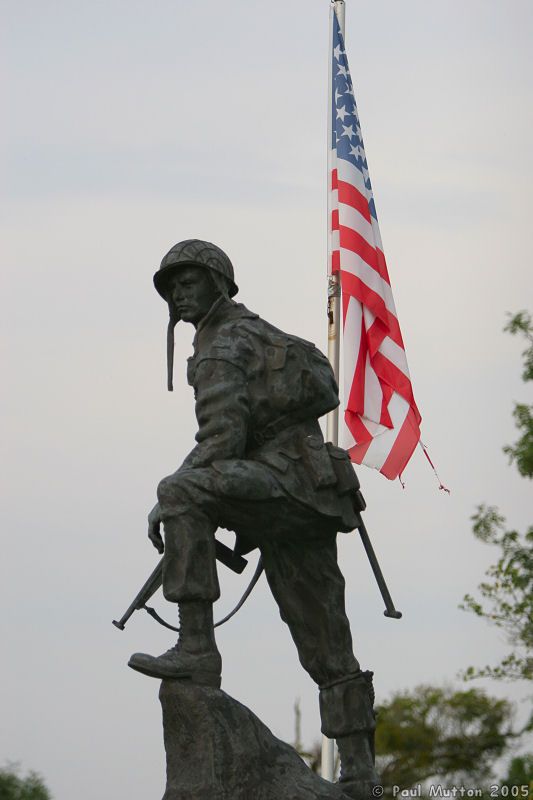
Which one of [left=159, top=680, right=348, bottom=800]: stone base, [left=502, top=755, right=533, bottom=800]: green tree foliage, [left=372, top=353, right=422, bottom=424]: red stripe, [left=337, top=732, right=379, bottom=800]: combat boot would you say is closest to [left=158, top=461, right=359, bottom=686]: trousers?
[left=337, top=732, right=379, bottom=800]: combat boot

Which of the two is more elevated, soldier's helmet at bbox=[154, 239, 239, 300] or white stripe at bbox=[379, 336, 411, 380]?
white stripe at bbox=[379, 336, 411, 380]

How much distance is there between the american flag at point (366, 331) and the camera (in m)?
16.0

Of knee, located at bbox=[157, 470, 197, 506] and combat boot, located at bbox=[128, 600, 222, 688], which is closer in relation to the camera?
combat boot, located at bbox=[128, 600, 222, 688]

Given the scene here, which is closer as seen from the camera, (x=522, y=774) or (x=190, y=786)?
(x=190, y=786)

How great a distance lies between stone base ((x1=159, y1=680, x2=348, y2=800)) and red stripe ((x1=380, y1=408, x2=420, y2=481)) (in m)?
5.73

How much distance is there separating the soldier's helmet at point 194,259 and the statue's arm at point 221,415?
604 millimetres

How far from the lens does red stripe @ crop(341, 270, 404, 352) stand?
1620 cm

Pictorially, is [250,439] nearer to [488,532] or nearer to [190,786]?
[190,786]

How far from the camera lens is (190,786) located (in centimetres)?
1019

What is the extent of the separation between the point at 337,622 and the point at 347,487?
31.4 inches

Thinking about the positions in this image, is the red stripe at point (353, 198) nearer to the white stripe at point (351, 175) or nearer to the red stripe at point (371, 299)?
the white stripe at point (351, 175)

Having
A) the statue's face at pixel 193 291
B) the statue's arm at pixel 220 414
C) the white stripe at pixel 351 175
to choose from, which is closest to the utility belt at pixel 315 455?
the statue's arm at pixel 220 414

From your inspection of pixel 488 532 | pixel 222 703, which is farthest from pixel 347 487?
pixel 488 532

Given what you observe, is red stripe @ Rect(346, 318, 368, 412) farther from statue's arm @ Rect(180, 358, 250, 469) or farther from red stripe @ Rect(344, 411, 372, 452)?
statue's arm @ Rect(180, 358, 250, 469)
